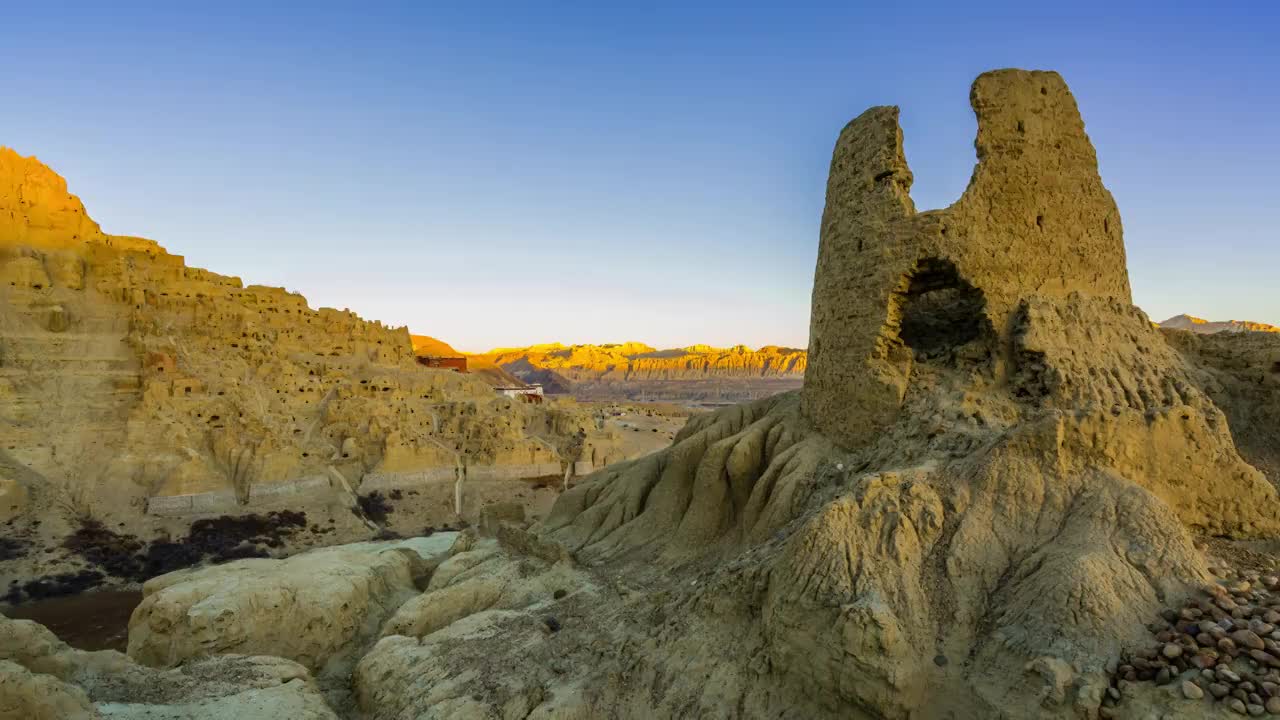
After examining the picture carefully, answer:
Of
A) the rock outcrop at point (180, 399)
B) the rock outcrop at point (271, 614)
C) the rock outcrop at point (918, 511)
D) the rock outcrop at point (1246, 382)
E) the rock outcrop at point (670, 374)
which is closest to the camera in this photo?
the rock outcrop at point (918, 511)

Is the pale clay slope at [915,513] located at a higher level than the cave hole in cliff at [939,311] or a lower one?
lower

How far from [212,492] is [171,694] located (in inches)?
760

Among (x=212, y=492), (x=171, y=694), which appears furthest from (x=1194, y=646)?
(x=212, y=492)

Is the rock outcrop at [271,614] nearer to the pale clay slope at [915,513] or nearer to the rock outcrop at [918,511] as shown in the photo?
the pale clay slope at [915,513]

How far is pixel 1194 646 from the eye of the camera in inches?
202

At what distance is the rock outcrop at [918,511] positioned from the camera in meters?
6.08

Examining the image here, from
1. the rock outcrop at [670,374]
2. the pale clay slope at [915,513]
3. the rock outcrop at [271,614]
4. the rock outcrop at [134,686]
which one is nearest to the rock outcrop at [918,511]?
the pale clay slope at [915,513]

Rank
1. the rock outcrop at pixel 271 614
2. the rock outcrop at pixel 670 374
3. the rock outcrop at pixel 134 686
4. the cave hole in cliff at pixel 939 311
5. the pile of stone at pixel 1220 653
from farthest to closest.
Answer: the rock outcrop at pixel 670 374
the rock outcrop at pixel 271 614
the cave hole in cliff at pixel 939 311
the rock outcrop at pixel 134 686
the pile of stone at pixel 1220 653

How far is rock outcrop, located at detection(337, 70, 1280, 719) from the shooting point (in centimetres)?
608

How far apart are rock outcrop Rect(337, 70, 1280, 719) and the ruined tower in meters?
0.04

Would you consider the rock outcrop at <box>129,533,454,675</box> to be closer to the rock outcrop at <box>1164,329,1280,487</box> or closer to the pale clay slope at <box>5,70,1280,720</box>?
the pale clay slope at <box>5,70,1280,720</box>

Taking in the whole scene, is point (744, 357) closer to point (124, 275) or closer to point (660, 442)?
point (660, 442)

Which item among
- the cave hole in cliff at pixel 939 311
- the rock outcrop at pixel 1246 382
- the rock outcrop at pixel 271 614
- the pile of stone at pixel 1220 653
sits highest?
the cave hole in cliff at pixel 939 311

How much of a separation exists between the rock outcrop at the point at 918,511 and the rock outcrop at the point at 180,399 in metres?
18.3
